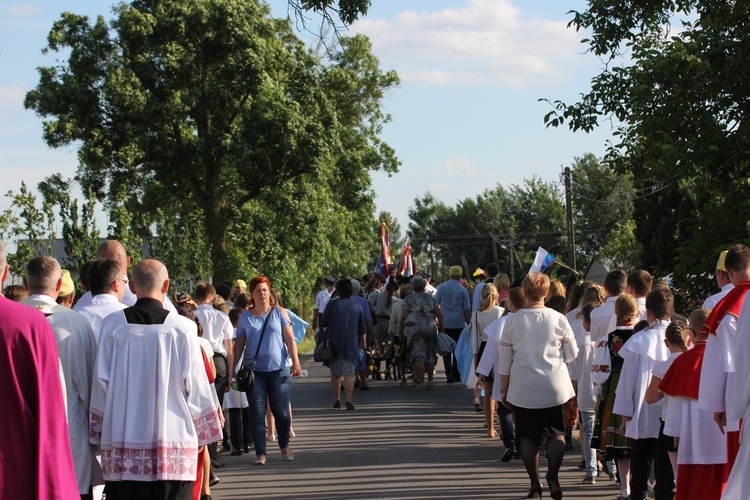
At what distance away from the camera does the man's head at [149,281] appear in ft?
21.5

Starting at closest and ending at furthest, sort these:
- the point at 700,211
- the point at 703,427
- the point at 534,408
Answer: the point at 703,427, the point at 534,408, the point at 700,211

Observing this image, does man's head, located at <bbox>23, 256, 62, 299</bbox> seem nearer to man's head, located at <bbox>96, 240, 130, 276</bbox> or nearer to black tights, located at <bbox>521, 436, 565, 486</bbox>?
man's head, located at <bbox>96, 240, 130, 276</bbox>

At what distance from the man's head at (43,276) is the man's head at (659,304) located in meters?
4.23

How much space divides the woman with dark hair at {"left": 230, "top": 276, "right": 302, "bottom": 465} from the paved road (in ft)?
1.23

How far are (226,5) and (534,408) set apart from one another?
26905mm

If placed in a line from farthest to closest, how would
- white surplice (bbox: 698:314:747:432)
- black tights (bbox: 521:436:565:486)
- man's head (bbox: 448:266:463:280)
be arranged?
man's head (bbox: 448:266:463:280) → black tights (bbox: 521:436:565:486) → white surplice (bbox: 698:314:747:432)

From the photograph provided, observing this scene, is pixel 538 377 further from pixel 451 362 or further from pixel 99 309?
pixel 451 362

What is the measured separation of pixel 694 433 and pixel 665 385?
0.36 m

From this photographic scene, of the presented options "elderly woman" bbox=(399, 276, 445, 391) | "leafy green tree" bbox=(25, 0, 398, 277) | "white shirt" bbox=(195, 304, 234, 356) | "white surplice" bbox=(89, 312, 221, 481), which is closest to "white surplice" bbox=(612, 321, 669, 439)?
"white surplice" bbox=(89, 312, 221, 481)

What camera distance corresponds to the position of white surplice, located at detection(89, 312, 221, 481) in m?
6.38

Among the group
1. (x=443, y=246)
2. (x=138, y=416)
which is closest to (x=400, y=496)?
(x=138, y=416)

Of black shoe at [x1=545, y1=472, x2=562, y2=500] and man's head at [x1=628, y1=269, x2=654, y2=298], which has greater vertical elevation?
man's head at [x1=628, y1=269, x2=654, y2=298]

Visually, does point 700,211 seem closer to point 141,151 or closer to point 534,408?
point 534,408

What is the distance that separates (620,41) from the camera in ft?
46.1
